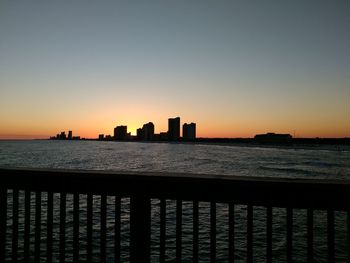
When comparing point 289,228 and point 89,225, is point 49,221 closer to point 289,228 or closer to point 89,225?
point 89,225

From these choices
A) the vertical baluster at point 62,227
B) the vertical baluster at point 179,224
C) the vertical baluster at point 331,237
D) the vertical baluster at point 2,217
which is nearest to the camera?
the vertical baluster at point 331,237

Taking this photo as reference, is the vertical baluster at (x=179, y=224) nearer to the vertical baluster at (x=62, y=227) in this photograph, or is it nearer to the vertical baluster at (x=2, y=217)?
the vertical baluster at (x=62, y=227)

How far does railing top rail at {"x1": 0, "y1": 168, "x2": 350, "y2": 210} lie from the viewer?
254 cm

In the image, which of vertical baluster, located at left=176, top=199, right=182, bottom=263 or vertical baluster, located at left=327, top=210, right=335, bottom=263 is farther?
vertical baluster, located at left=176, top=199, right=182, bottom=263

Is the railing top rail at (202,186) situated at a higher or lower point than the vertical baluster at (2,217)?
higher

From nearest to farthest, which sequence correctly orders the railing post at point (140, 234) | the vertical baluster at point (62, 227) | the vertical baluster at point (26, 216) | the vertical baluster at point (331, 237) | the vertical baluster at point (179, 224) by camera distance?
the vertical baluster at point (331, 237), the vertical baluster at point (179, 224), the railing post at point (140, 234), the vertical baluster at point (62, 227), the vertical baluster at point (26, 216)

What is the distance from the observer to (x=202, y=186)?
2.72 meters

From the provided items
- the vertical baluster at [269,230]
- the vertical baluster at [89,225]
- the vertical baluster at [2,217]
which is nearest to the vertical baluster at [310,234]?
the vertical baluster at [269,230]

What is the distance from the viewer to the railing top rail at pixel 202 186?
2.54m

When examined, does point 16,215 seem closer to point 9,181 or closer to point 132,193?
point 9,181

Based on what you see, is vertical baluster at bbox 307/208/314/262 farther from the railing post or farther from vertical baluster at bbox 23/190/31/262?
vertical baluster at bbox 23/190/31/262

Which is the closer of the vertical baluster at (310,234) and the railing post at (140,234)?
the vertical baluster at (310,234)

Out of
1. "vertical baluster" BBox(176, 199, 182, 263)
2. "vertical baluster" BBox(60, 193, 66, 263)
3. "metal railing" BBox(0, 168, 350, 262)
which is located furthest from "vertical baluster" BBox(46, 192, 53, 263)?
"vertical baluster" BBox(176, 199, 182, 263)

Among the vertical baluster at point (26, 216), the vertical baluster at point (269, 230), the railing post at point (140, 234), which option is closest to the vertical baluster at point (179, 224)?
the railing post at point (140, 234)
